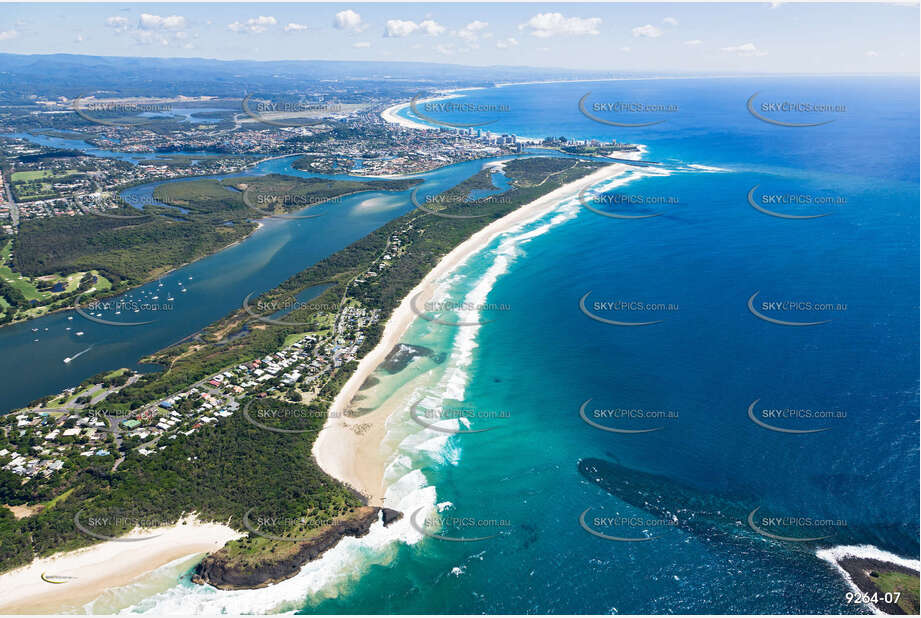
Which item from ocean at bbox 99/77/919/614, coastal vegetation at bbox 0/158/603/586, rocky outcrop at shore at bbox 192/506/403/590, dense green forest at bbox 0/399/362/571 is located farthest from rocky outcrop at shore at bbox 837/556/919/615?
rocky outcrop at shore at bbox 192/506/403/590

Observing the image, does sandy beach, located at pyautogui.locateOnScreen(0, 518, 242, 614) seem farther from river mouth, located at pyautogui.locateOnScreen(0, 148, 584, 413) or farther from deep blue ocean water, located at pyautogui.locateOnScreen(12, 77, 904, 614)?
river mouth, located at pyautogui.locateOnScreen(0, 148, 584, 413)

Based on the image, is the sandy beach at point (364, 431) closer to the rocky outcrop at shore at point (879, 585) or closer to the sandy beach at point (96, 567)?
the sandy beach at point (96, 567)

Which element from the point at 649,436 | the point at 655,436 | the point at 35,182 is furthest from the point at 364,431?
the point at 35,182

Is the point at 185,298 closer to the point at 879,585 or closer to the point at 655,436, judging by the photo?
the point at 655,436

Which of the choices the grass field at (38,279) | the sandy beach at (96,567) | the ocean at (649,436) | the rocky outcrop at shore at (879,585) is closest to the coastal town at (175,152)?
the grass field at (38,279)

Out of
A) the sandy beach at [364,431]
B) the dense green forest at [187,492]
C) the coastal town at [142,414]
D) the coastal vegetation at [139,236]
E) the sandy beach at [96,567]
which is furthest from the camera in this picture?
the coastal vegetation at [139,236]

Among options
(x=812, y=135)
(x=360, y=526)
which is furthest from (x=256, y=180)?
(x=812, y=135)

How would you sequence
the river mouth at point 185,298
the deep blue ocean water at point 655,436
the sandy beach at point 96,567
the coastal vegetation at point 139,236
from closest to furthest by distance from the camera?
the sandy beach at point 96,567 → the deep blue ocean water at point 655,436 → the river mouth at point 185,298 → the coastal vegetation at point 139,236
